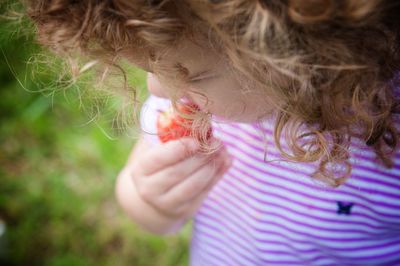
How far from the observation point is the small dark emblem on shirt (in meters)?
0.85

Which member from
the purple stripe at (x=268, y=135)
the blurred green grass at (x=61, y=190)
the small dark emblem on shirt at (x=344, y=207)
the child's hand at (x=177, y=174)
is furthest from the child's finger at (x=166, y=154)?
the blurred green grass at (x=61, y=190)

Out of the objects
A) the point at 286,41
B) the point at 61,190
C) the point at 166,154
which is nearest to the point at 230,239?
the point at 166,154

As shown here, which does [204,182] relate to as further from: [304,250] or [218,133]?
[304,250]

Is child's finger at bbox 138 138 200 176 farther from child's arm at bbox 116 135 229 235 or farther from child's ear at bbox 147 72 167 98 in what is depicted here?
child's ear at bbox 147 72 167 98

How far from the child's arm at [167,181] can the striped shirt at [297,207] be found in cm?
6

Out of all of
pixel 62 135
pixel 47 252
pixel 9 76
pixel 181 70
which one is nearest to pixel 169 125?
pixel 181 70

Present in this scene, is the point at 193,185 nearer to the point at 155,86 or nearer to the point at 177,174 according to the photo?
the point at 177,174

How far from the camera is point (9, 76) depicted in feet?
6.25

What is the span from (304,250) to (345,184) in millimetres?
144

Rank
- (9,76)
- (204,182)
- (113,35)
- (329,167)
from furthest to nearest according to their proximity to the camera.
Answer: (9,76), (204,182), (329,167), (113,35)

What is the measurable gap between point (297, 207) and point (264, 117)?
281 mm

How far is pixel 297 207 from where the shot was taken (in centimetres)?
88

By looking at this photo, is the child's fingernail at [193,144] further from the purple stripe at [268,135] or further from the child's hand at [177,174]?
the purple stripe at [268,135]

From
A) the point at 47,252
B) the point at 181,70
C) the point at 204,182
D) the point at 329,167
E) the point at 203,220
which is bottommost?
the point at 47,252
